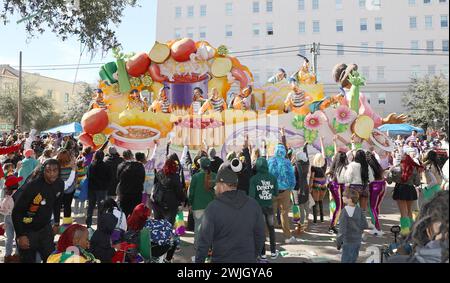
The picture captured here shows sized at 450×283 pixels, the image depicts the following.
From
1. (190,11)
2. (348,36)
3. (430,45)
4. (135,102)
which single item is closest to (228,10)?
(190,11)

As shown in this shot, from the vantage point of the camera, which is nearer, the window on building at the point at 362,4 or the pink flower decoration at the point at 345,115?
the pink flower decoration at the point at 345,115

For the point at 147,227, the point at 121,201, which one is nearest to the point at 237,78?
the point at 121,201

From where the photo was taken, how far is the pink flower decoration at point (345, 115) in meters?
10.6

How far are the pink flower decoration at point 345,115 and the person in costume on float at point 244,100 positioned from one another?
2.84m

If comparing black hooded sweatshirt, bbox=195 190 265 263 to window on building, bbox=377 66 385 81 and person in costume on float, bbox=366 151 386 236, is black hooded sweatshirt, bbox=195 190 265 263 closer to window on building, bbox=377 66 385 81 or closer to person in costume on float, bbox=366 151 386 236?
person in costume on float, bbox=366 151 386 236

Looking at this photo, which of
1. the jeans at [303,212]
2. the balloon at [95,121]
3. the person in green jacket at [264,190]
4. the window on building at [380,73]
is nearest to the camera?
the person in green jacket at [264,190]

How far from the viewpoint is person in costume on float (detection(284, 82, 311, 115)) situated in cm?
1147

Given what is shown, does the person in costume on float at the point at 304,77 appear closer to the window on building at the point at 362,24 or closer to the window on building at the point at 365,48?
the window on building at the point at 365,48

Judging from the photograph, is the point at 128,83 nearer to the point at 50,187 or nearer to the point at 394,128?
the point at 50,187

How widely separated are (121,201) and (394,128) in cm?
2116

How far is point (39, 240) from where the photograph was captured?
4098 millimetres

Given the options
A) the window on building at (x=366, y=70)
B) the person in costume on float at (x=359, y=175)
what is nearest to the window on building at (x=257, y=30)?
the window on building at (x=366, y=70)

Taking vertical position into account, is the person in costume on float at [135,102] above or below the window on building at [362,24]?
below

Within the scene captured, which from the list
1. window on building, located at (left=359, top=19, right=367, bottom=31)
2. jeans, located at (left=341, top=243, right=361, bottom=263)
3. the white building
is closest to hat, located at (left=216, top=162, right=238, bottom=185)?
jeans, located at (left=341, top=243, right=361, bottom=263)
